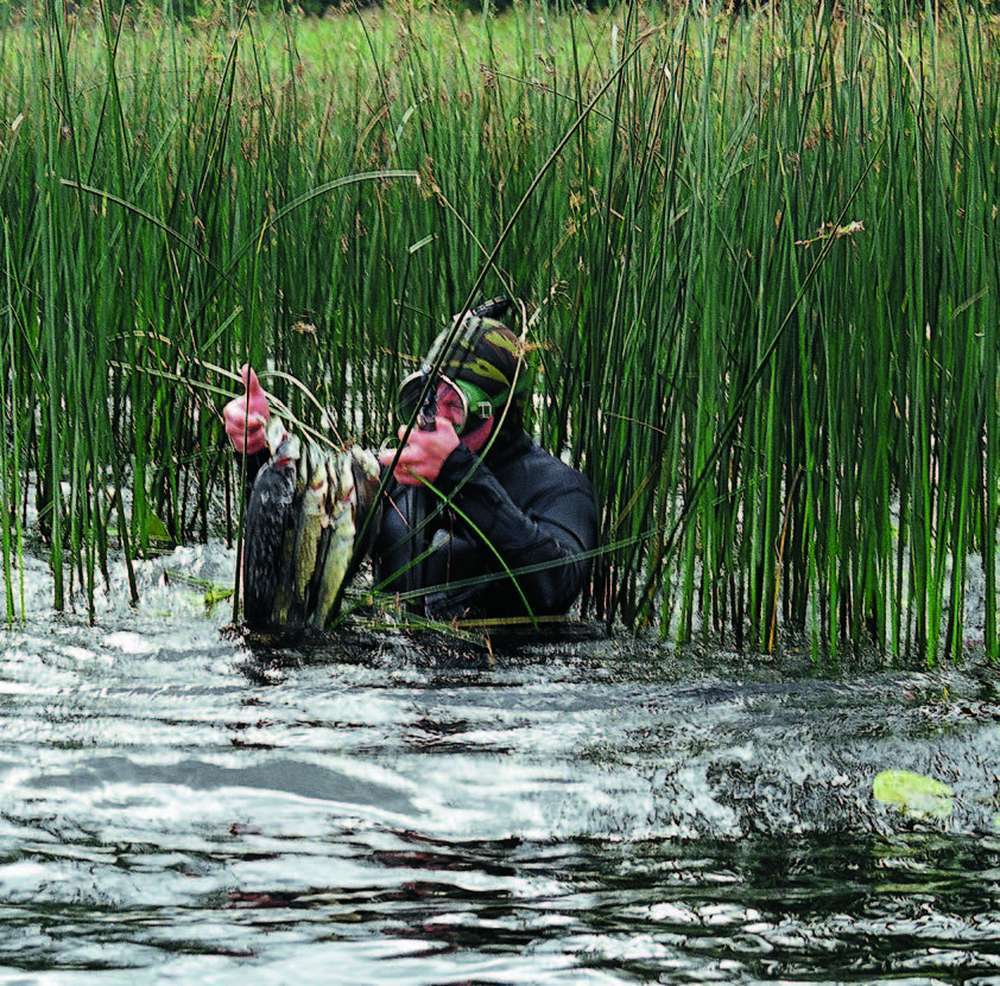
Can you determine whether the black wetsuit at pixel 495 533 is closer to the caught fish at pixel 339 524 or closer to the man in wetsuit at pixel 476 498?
the man in wetsuit at pixel 476 498

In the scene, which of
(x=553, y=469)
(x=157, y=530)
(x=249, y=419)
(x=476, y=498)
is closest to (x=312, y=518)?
(x=249, y=419)

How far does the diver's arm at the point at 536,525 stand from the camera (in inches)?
159

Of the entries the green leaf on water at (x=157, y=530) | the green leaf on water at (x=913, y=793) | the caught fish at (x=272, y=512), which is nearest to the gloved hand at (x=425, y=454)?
the caught fish at (x=272, y=512)

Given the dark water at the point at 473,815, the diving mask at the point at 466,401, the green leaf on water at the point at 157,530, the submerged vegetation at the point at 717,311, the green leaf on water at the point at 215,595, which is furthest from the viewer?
the green leaf on water at the point at 157,530

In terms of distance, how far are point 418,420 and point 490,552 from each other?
400 millimetres

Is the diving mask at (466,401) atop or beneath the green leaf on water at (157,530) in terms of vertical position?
atop

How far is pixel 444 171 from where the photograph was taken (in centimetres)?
496

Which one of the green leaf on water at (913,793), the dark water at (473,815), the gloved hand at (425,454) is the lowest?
the green leaf on water at (913,793)

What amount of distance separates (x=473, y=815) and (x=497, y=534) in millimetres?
1054

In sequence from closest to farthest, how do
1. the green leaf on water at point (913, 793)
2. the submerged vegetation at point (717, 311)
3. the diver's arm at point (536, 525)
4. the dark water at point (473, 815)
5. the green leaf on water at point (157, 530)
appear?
the dark water at point (473, 815)
the green leaf on water at point (913, 793)
the submerged vegetation at point (717, 311)
the diver's arm at point (536, 525)
the green leaf on water at point (157, 530)

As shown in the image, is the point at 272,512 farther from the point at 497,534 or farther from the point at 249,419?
the point at 497,534

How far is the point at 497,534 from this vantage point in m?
4.07

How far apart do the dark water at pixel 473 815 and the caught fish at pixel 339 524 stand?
0.21m

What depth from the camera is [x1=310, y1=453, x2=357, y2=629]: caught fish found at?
13.1 feet
